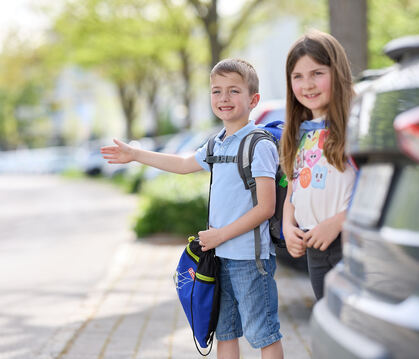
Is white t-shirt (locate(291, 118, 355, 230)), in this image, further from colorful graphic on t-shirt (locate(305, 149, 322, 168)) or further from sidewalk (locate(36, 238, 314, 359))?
sidewalk (locate(36, 238, 314, 359))

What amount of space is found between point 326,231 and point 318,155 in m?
0.31

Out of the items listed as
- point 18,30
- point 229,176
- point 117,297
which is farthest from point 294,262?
point 18,30

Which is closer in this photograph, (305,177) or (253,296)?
(305,177)

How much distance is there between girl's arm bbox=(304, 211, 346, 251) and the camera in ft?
8.88

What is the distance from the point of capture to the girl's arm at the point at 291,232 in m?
2.82

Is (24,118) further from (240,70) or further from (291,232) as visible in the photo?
(291,232)

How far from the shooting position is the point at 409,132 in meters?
1.70

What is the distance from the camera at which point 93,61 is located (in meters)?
27.2

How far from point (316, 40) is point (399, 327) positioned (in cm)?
149

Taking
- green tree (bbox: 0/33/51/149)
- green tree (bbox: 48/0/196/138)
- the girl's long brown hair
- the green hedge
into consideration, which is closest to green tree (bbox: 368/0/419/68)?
green tree (bbox: 48/0/196/138)

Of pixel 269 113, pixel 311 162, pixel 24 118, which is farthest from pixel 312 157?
pixel 24 118

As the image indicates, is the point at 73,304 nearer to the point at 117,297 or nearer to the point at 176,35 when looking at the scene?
the point at 117,297

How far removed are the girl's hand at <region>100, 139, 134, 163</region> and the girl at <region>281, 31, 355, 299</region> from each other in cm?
91

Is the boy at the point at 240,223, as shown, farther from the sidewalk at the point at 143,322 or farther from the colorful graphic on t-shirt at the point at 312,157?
the sidewalk at the point at 143,322
